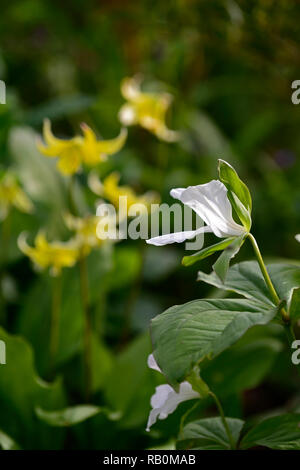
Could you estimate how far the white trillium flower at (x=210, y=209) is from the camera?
0.51 metres

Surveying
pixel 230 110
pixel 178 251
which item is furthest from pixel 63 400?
pixel 230 110

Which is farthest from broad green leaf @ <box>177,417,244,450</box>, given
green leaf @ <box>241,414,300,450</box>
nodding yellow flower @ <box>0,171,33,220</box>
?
nodding yellow flower @ <box>0,171,33,220</box>

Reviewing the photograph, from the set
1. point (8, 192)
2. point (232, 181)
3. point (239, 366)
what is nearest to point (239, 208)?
point (232, 181)

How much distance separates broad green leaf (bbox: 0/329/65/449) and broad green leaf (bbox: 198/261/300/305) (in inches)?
16.0

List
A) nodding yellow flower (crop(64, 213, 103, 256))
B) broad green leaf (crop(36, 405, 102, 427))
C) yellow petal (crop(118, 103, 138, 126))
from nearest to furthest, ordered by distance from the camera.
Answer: broad green leaf (crop(36, 405, 102, 427)) → nodding yellow flower (crop(64, 213, 103, 256)) → yellow petal (crop(118, 103, 138, 126))

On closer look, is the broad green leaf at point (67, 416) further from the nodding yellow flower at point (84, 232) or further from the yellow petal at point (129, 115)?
the yellow petal at point (129, 115)

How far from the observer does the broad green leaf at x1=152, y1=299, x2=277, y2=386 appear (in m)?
0.47

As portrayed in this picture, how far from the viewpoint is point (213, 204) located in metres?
0.53

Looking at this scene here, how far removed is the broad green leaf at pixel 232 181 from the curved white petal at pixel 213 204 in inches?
0.5

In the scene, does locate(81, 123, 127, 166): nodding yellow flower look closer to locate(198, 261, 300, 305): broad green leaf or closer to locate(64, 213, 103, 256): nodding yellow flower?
locate(64, 213, 103, 256): nodding yellow flower

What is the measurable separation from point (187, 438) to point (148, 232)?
0.71 meters

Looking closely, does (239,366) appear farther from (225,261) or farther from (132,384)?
(225,261)
